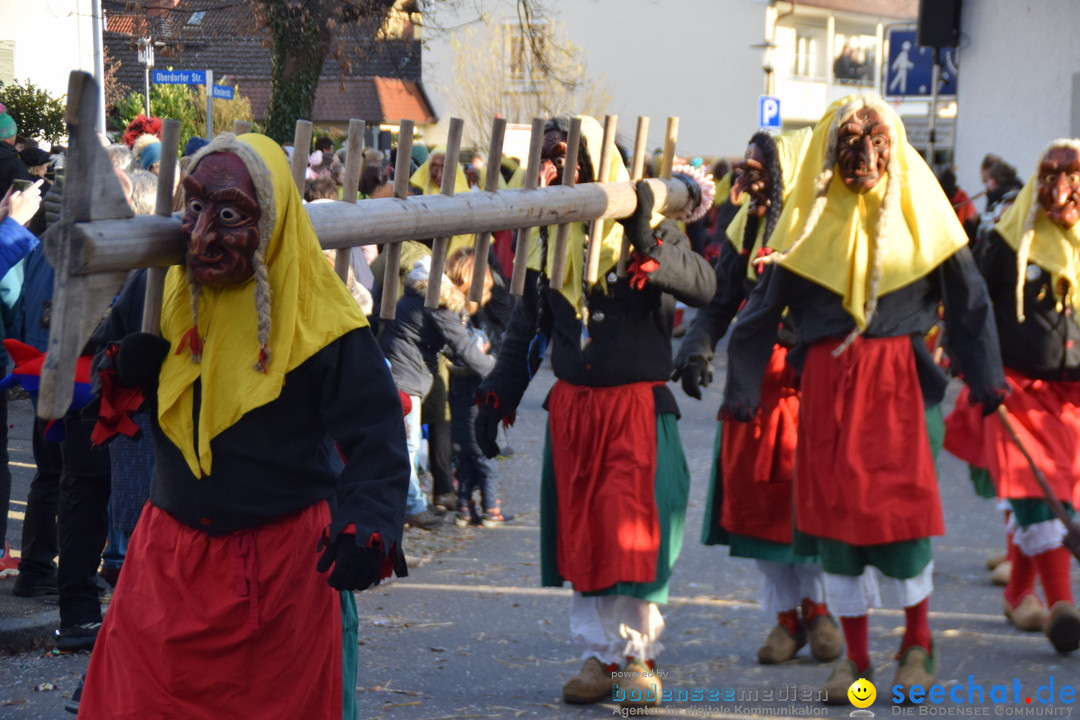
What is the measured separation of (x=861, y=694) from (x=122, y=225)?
10.3ft

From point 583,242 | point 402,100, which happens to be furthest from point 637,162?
point 402,100

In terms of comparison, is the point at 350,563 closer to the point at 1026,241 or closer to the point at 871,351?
the point at 871,351

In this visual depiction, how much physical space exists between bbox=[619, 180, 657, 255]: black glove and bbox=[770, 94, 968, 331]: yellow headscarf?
1.69 ft

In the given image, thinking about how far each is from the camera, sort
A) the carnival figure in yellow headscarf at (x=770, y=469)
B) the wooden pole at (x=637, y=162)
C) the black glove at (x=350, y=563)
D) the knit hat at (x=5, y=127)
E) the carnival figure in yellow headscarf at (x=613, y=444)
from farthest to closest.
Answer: the knit hat at (x=5, y=127) < the carnival figure in yellow headscarf at (x=770, y=469) < the carnival figure in yellow headscarf at (x=613, y=444) < the wooden pole at (x=637, y=162) < the black glove at (x=350, y=563)

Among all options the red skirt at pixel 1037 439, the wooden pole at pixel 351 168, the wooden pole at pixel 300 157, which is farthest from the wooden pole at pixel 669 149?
the red skirt at pixel 1037 439

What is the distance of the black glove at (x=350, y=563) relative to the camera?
3.00m

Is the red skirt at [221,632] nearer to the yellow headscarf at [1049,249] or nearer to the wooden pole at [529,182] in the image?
the wooden pole at [529,182]

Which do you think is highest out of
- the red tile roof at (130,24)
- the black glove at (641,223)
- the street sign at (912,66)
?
the red tile roof at (130,24)

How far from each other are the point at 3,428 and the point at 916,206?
160 inches

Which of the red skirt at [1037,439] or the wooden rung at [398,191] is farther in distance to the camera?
the red skirt at [1037,439]

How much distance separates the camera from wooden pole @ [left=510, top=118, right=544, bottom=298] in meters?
4.00

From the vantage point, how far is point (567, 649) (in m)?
5.68

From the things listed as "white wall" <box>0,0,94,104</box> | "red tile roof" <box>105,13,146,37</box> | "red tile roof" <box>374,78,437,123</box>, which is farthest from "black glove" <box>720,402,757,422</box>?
"red tile roof" <box>374,78,437,123</box>

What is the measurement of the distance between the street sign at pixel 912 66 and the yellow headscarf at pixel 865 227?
11058 mm
